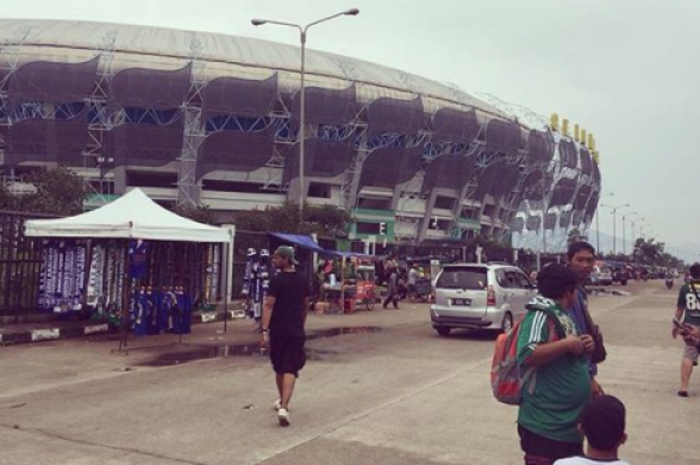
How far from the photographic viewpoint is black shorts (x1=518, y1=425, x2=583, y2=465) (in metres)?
3.31

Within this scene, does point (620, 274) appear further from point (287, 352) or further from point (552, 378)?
point (552, 378)

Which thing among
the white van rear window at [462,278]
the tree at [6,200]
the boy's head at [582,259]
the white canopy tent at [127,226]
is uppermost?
the tree at [6,200]

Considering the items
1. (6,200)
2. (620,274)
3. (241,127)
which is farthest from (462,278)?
(241,127)

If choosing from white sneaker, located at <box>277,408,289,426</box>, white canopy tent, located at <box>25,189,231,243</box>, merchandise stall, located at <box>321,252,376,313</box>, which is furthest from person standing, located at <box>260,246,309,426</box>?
merchandise stall, located at <box>321,252,376,313</box>

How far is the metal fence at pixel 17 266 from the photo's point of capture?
508 inches

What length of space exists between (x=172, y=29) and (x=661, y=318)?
2577 inches

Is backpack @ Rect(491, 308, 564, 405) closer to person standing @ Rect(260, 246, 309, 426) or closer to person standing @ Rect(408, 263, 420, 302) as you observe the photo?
person standing @ Rect(260, 246, 309, 426)

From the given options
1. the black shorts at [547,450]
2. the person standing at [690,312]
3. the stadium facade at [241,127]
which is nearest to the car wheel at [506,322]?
the person standing at [690,312]

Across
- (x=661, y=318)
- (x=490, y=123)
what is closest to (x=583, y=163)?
(x=490, y=123)

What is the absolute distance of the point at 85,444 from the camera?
18.7 feet

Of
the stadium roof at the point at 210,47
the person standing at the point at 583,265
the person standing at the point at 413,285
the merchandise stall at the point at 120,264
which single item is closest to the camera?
the person standing at the point at 583,265

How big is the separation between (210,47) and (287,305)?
64764 mm

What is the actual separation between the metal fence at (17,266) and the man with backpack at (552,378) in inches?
481

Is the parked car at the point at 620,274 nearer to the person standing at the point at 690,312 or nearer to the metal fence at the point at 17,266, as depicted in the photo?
the person standing at the point at 690,312
